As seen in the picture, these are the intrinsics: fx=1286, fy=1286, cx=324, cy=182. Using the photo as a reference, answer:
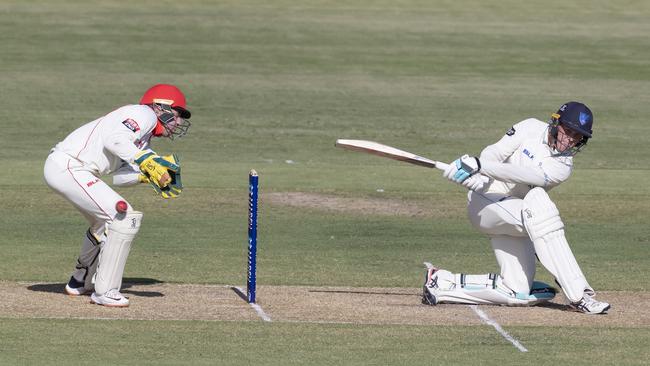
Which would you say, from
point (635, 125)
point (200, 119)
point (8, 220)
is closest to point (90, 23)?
point (200, 119)

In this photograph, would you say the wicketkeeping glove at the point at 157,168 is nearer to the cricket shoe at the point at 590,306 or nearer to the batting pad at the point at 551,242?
the batting pad at the point at 551,242

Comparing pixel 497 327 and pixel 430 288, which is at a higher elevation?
pixel 430 288

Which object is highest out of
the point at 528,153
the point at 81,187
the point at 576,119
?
the point at 576,119

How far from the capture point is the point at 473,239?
14.1m

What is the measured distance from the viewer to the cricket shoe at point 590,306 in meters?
10.4

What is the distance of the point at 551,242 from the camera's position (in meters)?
10.4

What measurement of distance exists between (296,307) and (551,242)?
2126 millimetres

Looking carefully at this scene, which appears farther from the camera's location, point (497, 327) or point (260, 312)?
point (260, 312)

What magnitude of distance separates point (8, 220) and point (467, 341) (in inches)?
273

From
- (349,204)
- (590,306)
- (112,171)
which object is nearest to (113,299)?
(112,171)

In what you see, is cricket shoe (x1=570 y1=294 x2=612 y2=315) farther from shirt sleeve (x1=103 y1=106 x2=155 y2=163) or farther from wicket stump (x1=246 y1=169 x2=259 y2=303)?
shirt sleeve (x1=103 y1=106 x2=155 y2=163)

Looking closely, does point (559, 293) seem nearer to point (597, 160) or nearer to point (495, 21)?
point (597, 160)

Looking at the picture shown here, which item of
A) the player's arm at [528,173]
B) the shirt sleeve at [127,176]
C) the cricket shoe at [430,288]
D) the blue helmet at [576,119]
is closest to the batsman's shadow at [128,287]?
the shirt sleeve at [127,176]

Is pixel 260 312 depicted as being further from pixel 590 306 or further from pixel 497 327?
pixel 590 306
